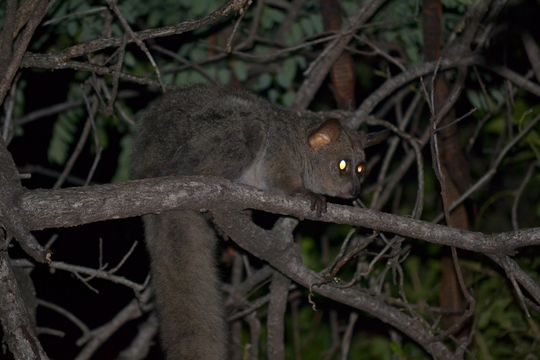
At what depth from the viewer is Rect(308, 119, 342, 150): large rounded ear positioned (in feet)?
17.7

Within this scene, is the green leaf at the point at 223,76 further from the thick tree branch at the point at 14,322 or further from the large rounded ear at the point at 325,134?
the thick tree branch at the point at 14,322

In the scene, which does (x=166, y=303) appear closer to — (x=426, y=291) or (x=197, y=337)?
(x=197, y=337)

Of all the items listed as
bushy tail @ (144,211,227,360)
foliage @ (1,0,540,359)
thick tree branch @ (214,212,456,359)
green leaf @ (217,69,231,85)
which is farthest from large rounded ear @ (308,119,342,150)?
bushy tail @ (144,211,227,360)

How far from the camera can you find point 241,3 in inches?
164

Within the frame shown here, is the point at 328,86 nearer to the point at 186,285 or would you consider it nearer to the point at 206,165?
the point at 206,165

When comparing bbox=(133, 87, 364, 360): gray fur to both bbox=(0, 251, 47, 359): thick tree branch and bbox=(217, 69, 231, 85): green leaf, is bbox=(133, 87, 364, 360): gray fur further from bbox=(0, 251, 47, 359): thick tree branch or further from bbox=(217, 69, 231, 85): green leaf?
bbox=(217, 69, 231, 85): green leaf

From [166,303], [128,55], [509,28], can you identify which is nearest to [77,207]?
[166,303]

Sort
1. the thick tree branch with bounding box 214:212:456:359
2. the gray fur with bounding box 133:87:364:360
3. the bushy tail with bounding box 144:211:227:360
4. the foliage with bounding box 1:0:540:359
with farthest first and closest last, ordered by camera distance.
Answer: the foliage with bounding box 1:0:540:359, the thick tree branch with bounding box 214:212:456:359, the gray fur with bounding box 133:87:364:360, the bushy tail with bounding box 144:211:227:360

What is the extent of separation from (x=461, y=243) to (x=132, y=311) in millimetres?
2759

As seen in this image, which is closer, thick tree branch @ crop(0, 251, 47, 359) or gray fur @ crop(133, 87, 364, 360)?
thick tree branch @ crop(0, 251, 47, 359)

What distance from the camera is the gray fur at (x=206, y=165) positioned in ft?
13.2

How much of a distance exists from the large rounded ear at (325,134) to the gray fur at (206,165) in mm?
56

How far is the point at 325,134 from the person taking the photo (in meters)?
5.61

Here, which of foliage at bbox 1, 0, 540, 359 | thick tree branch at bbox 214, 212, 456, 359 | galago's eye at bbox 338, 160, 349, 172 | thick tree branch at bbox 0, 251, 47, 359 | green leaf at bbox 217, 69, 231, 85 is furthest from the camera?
green leaf at bbox 217, 69, 231, 85
